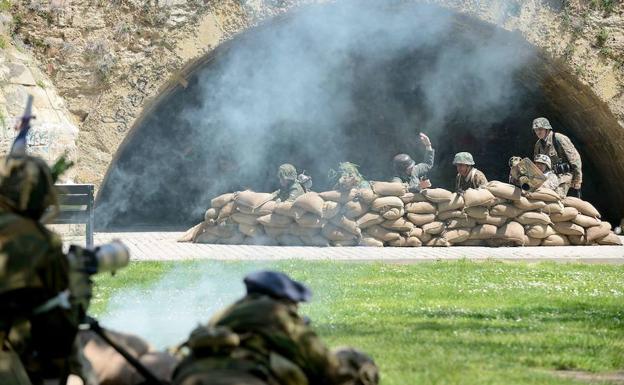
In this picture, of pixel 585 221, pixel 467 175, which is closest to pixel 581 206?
pixel 585 221

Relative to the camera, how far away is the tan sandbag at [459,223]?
13.0 m

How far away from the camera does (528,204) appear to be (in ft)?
42.7

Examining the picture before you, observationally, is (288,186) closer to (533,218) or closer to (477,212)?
(477,212)

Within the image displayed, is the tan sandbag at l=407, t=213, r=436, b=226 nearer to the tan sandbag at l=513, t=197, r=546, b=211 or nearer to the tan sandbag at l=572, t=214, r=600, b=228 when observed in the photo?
the tan sandbag at l=513, t=197, r=546, b=211

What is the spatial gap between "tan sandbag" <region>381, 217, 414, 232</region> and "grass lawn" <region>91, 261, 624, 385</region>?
2652 mm

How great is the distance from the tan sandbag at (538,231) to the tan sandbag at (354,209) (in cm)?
235

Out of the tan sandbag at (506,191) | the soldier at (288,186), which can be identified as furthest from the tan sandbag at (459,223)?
the soldier at (288,186)

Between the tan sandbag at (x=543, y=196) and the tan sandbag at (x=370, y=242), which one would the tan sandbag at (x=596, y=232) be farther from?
the tan sandbag at (x=370, y=242)

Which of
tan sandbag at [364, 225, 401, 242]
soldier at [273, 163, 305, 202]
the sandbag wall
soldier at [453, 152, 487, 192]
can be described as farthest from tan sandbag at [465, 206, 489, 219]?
soldier at [273, 163, 305, 202]

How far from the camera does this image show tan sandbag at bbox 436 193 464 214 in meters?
12.9

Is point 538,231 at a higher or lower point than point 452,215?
lower

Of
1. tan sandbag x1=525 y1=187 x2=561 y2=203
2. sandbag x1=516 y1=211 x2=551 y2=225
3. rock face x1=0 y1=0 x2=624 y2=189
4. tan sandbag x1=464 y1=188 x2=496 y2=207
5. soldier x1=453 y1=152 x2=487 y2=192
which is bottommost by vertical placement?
sandbag x1=516 y1=211 x2=551 y2=225

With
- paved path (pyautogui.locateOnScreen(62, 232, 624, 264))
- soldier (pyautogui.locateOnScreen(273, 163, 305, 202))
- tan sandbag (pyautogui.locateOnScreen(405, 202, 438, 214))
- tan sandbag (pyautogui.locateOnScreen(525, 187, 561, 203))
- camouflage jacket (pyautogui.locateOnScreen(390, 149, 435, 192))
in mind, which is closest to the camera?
paved path (pyautogui.locateOnScreen(62, 232, 624, 264))

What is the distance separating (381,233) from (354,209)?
0.54 metres
